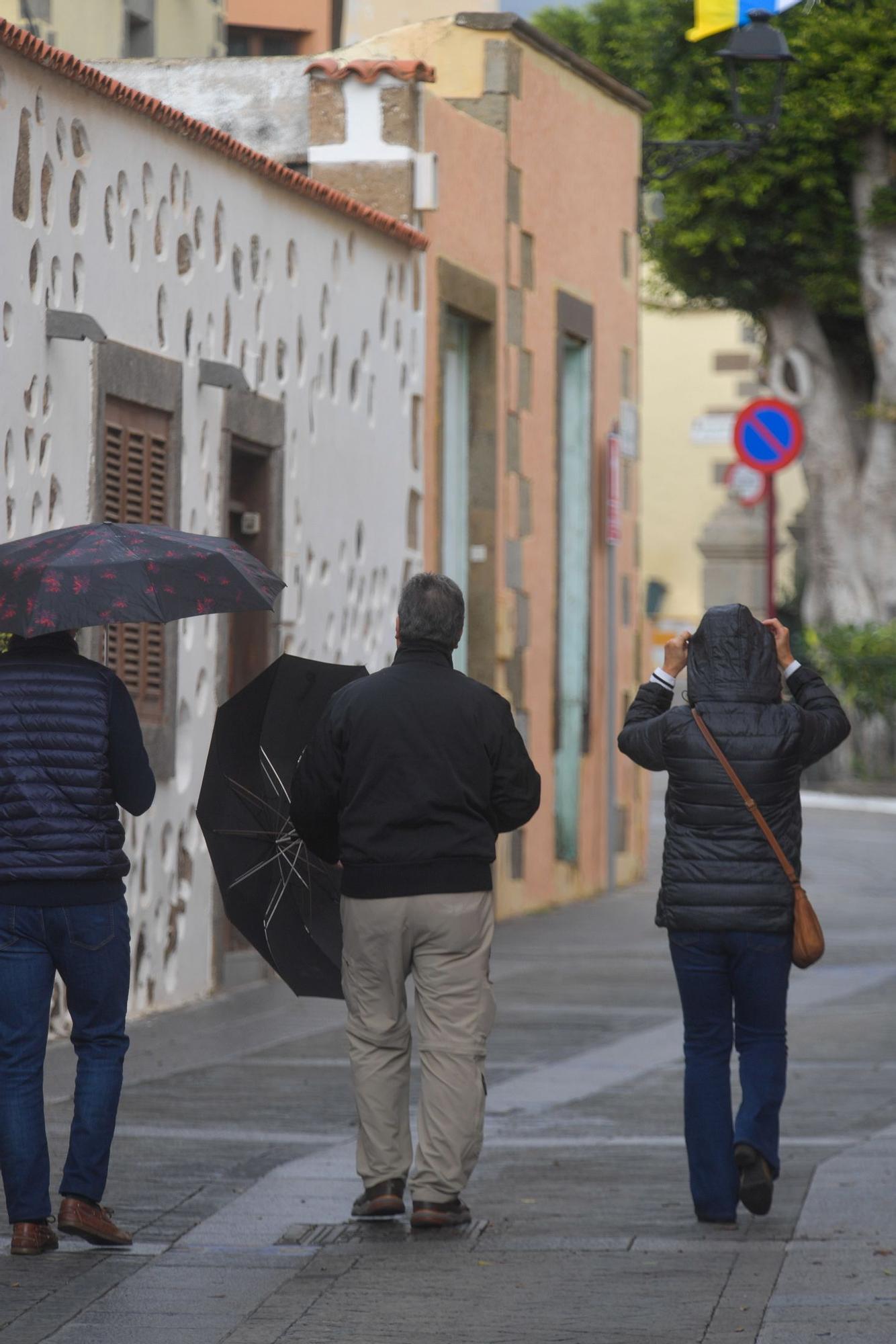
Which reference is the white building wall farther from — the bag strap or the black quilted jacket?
the bag strap

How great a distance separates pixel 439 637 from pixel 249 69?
9567 mm

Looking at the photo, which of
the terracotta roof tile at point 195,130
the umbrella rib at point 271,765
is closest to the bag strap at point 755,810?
the umbrella rib at point 271,765

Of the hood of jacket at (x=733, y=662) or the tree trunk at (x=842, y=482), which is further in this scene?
the tree trunk at (x=842, y=482)

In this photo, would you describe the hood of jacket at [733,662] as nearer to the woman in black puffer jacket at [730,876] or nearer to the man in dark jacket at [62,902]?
the woman in black puffer jacket at [730,876]

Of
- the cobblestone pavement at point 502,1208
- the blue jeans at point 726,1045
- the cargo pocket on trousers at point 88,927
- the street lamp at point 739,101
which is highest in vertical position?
the street lamp at point 739,101

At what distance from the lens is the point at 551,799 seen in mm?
19250

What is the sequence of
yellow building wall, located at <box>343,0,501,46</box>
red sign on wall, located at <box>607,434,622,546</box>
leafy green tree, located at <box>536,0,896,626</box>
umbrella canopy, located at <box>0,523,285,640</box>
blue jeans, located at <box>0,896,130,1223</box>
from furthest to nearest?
leafy green tree, located at <box>536,0,896,626</box> < yellow building wall, located at <box>343,0,501,46</box> < red sign on wall, located at <box>607,434,622,546</box> < blue jeans, located at <box>0,896,130,1223</box> < umbrella canopy, located at <box>0,523,285,640</box>

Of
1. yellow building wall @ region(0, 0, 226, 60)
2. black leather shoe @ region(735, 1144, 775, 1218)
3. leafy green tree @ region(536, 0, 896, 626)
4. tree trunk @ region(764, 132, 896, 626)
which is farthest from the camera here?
tree trunk @ region(764, 132, 896, 626)

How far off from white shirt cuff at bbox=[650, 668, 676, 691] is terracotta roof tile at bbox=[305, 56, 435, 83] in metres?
8.86

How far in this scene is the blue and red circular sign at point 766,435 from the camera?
20.3m

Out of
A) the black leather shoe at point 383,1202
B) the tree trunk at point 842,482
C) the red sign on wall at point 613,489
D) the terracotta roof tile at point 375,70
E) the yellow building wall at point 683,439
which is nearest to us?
the black leather shoe at point 383,1202

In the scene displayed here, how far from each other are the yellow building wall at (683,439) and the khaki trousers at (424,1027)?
48.5 m

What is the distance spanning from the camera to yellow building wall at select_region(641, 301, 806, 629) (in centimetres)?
5638

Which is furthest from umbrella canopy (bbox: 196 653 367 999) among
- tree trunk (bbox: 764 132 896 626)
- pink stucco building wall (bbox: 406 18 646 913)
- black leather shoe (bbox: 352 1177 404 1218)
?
tree trunk (bbox: 764 132 896 626)
